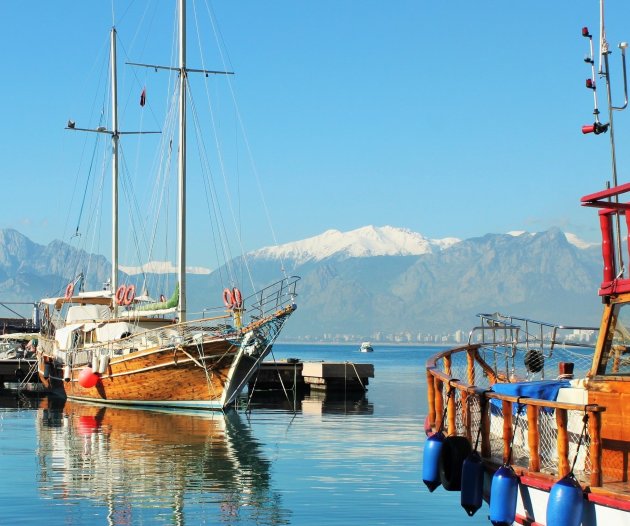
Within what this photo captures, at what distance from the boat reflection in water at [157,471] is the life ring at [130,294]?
1034 centimetres

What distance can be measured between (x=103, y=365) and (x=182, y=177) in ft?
31.3

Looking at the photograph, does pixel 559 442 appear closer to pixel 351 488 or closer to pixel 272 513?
pixel 272 513

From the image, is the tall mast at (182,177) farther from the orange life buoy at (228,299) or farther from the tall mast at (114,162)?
the tall mast at (114,162)

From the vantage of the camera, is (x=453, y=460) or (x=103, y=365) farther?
(x=103, y=365)

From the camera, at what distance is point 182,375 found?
47906mm

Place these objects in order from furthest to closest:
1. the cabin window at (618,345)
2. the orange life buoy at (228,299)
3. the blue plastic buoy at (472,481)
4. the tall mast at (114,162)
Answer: the tall mast at (114,162), the orange life buoy at (228,299), the blue plastic buoy at (472,481), the cabin window at (618,345)

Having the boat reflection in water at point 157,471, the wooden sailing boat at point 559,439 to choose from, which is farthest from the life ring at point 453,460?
the boat reflection in water at point 157,471

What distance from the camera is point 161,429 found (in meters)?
39.9

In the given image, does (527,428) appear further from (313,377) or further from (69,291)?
(313,377)

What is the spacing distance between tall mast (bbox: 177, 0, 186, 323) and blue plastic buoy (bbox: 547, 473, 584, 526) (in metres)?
38.7

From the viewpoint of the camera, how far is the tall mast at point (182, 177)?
50.5 m

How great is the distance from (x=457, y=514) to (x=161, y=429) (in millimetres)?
19859

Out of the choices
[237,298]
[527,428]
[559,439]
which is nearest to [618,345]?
[527,428]

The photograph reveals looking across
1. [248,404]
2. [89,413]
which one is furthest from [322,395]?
[89,413]
